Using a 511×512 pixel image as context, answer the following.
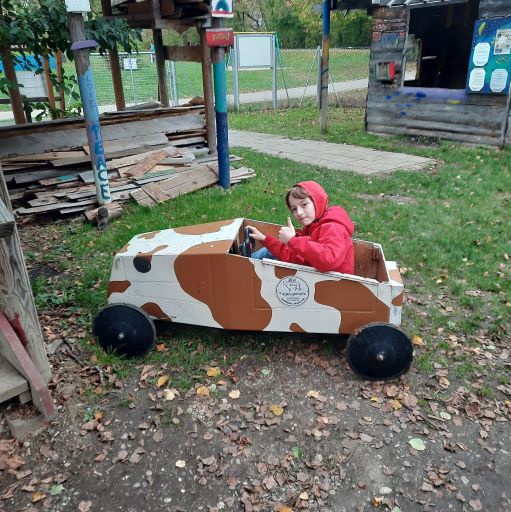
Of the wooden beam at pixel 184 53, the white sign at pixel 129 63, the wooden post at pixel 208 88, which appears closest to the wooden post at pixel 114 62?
the wooden beam at pixel 184 53

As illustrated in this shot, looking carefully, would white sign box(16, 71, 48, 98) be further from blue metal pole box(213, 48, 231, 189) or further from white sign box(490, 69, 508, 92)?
white sign box(490, 69, 508, 92)

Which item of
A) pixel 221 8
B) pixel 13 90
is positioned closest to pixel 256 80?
pixel 13 90

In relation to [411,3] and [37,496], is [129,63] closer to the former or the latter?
[411,3]

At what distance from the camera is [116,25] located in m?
6.49

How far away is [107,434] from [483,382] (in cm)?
247

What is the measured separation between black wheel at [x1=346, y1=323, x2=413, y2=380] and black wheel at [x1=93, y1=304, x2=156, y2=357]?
141cm

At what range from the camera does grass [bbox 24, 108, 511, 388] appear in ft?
12.2

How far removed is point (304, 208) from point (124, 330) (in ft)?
4.99

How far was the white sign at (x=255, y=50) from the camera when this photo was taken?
15.9m

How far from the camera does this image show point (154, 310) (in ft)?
11.3

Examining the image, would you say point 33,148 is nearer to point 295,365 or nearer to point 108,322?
point 108,322

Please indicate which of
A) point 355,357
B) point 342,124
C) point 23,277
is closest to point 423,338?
point 355,357

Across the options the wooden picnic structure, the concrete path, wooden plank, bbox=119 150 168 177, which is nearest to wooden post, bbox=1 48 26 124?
the wooden picnic structure

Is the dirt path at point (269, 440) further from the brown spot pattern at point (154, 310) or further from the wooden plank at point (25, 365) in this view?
the brown spot pattern at point (154, 310)
